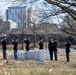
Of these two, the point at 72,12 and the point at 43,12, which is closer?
the point at 72,12

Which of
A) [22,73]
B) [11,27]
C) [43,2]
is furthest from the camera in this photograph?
[11,27]

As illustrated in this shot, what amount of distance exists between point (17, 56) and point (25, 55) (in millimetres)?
764

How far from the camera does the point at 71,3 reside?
1802 cm

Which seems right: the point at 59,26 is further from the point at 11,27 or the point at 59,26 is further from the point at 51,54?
the point at 11,27

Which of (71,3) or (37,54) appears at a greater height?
(71,3)

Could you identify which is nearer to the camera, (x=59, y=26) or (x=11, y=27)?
(x=59, y=26)

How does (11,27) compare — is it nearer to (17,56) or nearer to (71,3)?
(17,56)

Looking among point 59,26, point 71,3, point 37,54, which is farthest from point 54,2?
point 59,26

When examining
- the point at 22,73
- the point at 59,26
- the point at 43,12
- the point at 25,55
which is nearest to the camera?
the point at 22,73

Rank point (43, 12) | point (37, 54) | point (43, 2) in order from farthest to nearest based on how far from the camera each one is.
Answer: point (37, 54)
point (43, 12)
point (43, 2)

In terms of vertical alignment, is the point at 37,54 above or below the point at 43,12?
below

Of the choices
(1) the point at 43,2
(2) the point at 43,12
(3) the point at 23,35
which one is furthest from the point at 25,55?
(3) the point at 23,35

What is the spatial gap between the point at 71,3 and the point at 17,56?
1321 cm

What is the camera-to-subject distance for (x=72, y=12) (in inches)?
734
